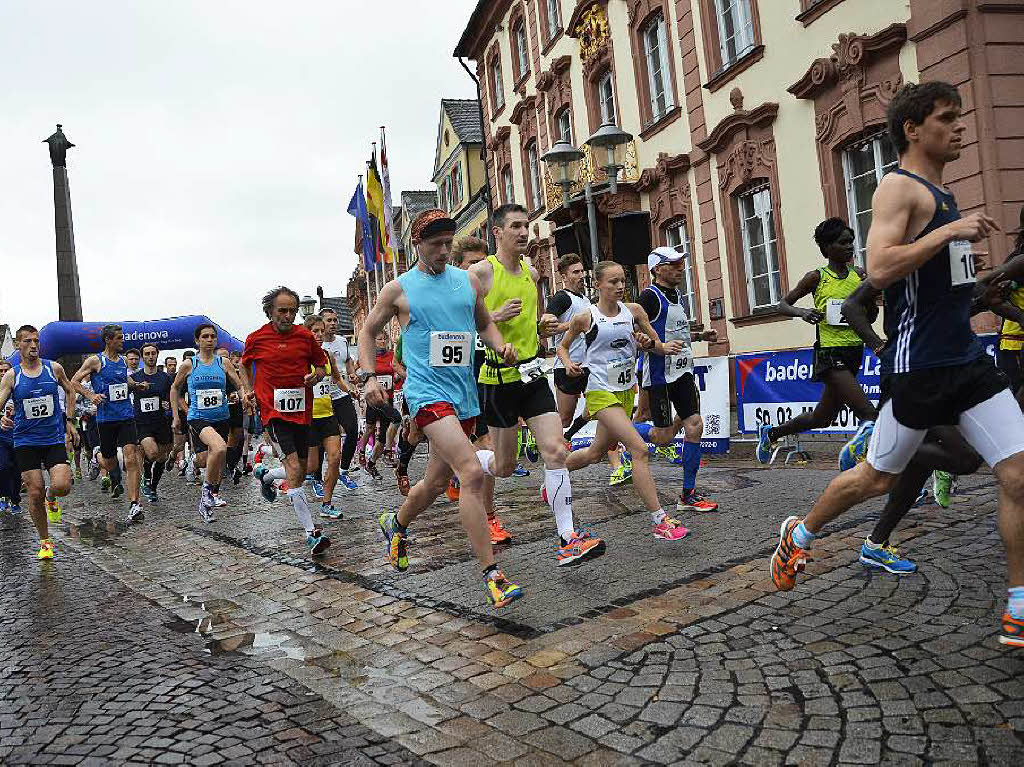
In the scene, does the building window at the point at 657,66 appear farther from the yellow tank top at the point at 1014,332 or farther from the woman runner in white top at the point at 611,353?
the yellow tank top at the point at 1014,332

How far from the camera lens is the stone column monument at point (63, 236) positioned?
28266mm

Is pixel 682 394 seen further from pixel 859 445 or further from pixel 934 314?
pixel 934 314

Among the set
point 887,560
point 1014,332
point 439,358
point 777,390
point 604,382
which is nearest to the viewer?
point 887,560

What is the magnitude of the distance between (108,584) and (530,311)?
3495 mm

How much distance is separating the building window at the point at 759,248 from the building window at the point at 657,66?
3.29 m

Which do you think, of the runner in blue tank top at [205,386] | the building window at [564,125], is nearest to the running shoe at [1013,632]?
the runner in blue tank top at [205,386]

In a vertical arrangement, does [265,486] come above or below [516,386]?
below

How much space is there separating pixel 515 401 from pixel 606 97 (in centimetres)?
1724

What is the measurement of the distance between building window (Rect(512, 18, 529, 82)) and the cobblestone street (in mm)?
22829

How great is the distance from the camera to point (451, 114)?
131 feet

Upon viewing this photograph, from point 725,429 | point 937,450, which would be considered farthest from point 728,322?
point 937,450

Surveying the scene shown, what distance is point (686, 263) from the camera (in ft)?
58.3

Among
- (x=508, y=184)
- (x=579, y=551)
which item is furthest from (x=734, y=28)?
(x=508, y=184)

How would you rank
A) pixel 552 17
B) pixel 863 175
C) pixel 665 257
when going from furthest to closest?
1. pixel 552 17
2. pixel 863 175
3. pixel 665 257
